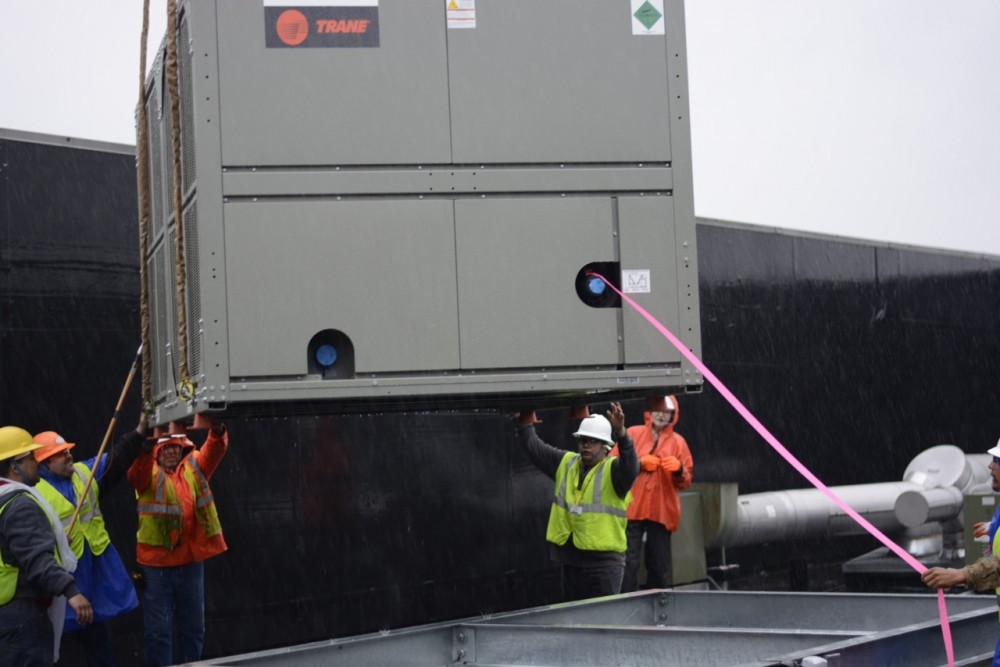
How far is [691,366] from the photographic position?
5.86 meters

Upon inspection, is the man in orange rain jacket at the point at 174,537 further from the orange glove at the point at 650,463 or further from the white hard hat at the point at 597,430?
the orange glove at the point at 650,463

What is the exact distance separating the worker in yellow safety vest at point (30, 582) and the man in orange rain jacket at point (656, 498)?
17.0 ft

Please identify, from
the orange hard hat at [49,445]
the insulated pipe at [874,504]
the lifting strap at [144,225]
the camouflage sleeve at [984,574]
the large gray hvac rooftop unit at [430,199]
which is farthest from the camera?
the insulated pipe at [874,504]

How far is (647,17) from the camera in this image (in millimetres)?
5906

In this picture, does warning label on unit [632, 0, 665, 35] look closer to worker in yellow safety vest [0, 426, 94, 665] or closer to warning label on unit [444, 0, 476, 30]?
warning label on unit [444, 0, 476, 30]

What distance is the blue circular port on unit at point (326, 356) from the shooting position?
18.3 feet

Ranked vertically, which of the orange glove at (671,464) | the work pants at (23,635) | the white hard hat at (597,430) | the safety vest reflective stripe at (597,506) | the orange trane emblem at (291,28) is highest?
the orange trane emblem at (291,28)

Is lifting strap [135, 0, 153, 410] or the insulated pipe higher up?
lifting strap [135, 0, 153, 410]

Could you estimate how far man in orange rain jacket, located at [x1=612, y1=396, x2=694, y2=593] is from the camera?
10982 millimetres

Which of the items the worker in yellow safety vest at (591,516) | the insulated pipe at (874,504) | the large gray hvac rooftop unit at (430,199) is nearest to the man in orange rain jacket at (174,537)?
the worker in yellow safety vest at (591,516)

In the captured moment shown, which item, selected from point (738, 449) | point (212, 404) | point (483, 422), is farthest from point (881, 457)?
point (212, 404)

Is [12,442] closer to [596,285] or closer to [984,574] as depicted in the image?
[596,285]

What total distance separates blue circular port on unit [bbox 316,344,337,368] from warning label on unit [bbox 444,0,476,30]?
4.74 ft

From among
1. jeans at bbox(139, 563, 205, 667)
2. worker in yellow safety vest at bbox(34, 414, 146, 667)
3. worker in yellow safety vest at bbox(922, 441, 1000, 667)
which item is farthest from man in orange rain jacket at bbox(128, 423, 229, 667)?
worker in yellow safety vest at bbox(922, 441, 1000, 667)
